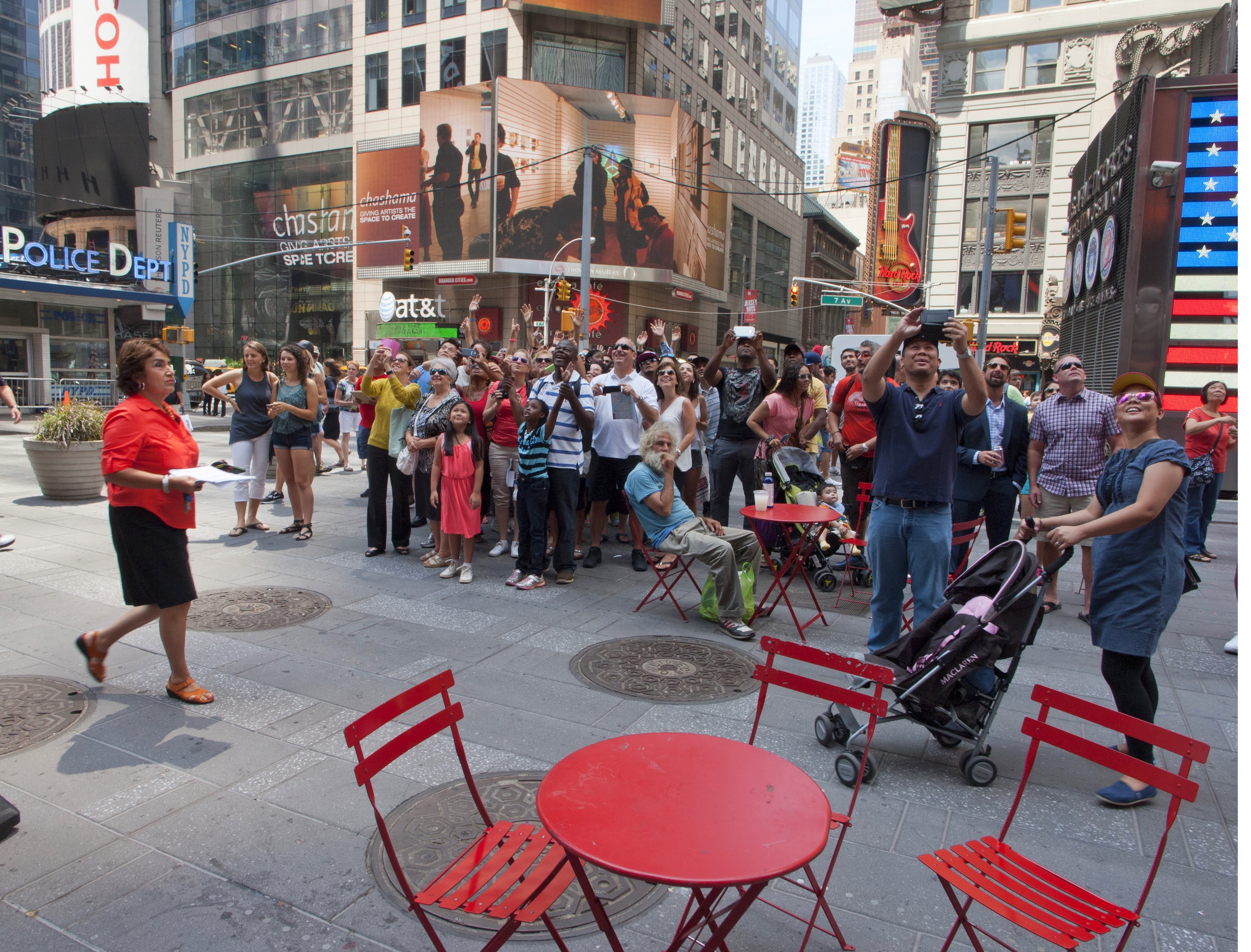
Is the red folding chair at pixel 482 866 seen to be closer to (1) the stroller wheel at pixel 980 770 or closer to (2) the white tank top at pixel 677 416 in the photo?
(1) the stroller wheel at pixel 980 770

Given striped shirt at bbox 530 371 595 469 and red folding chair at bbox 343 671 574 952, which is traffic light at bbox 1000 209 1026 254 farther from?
red folding chair at bbox 343 671 574 952

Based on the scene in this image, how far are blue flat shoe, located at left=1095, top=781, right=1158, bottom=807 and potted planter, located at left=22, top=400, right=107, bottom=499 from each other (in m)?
11.0

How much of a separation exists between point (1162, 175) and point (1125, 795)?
39.8 feet

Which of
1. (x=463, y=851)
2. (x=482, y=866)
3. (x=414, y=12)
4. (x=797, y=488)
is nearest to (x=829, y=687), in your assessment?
(x=482, y=866)

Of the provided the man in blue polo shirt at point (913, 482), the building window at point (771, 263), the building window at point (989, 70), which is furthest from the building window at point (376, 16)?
the man in blue polo shirt at point (913, 482)

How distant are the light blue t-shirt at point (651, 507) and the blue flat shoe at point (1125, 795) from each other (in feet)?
10.9

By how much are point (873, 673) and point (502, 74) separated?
4041cm

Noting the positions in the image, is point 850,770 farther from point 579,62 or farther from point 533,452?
point 579,62

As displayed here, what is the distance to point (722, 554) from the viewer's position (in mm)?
5852

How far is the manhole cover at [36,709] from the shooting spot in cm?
391

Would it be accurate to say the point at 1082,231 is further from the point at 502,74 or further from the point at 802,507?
the point at 502,74

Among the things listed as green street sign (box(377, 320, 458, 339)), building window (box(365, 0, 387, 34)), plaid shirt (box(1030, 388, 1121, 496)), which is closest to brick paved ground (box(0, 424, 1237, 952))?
plaid shirt (box(1030, 388, 1121, 496))

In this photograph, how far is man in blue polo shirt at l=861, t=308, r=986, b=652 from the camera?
4352 millimetres

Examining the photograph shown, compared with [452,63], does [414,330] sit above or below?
below
